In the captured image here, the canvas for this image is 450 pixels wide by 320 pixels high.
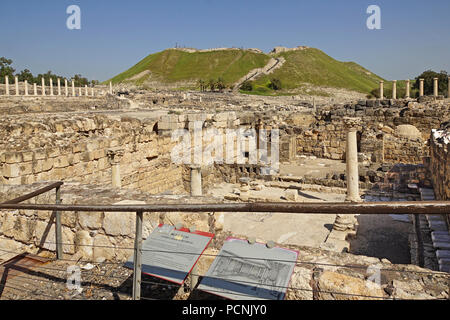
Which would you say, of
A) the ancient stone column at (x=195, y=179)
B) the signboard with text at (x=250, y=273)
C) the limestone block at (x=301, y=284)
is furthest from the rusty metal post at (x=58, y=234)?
the ancient stone column at (x=195, y=179)

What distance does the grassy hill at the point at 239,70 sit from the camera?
8044 cm

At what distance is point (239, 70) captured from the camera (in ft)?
299

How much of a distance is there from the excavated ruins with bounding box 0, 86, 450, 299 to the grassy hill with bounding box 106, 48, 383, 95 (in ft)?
176

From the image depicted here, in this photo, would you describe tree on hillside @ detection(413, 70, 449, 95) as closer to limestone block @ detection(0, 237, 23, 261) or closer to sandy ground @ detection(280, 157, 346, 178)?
sandy ground @ detection(280, 157, 346, 178)

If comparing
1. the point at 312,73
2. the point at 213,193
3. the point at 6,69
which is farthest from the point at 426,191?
the point at 312,73

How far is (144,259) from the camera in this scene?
9.58 ft

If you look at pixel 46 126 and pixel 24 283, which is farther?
pixel 46 126

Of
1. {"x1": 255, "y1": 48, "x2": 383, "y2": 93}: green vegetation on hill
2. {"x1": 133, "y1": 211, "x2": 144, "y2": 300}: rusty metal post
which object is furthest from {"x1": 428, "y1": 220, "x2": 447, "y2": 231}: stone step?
{"x1": 255, "y1": 48, "x2": 383, "y2": 93}: green vegetation on hill

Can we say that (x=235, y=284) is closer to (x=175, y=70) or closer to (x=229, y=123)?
(x=229, y=123)

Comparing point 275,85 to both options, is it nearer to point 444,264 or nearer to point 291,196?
point 291,196

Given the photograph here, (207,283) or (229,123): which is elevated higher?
(229,123)
